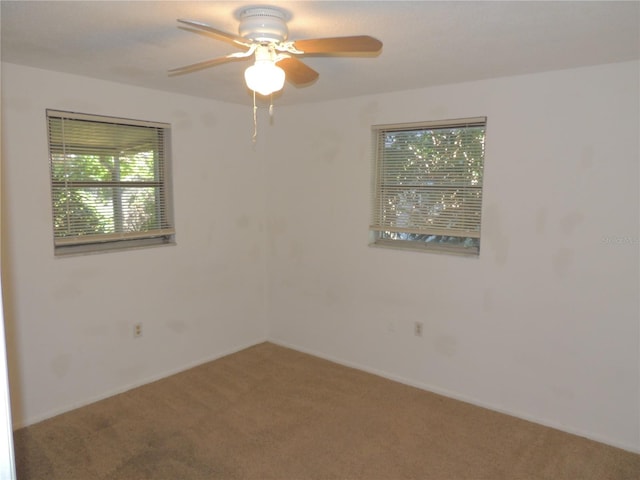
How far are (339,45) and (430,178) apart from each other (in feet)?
6.12

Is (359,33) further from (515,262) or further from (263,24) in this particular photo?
(515,262)

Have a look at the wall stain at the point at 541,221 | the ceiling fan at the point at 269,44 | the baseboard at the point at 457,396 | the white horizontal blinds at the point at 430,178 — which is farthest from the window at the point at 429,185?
the ceiling fan at the point at 269,44

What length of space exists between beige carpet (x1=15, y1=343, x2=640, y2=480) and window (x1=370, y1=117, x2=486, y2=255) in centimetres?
125

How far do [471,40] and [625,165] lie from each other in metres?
1.25

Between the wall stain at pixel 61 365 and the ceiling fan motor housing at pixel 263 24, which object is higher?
the ceiling fan motor housing at pixel 263 24

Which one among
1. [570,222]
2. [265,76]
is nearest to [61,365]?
[265,76]

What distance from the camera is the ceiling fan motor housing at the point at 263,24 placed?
1.86 meters

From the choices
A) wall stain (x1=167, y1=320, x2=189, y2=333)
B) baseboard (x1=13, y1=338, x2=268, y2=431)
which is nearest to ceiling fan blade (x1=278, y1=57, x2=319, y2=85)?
wall stain (x1=167, y1=320, x2=189, y2=333)

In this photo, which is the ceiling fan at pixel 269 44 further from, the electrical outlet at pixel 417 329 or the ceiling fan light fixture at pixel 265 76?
the electrical outlet at pixel 417 329

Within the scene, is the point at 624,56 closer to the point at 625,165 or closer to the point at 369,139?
the point at 625,165

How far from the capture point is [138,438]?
2.88 meters

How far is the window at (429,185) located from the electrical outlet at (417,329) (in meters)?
0.61

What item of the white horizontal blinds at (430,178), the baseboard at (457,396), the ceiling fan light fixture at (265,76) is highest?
the ceiling fan light fixture at (265,76)

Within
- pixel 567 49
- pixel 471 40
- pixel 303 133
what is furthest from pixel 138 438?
pixel 567 49
